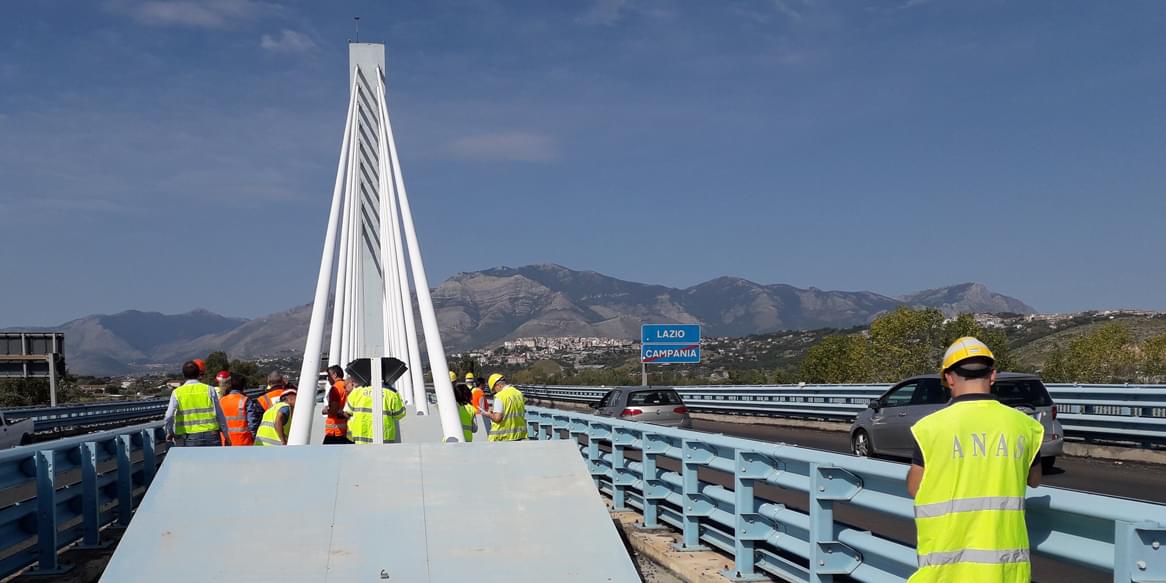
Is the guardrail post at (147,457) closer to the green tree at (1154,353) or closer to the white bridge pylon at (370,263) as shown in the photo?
the white bridge pylon at (370,263)

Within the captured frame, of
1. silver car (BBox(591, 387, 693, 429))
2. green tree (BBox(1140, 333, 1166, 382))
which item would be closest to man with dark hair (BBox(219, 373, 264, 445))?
silver car (BBox(591, 387, 693, 429))

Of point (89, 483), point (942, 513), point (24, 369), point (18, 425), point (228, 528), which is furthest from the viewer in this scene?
point (24, 369)

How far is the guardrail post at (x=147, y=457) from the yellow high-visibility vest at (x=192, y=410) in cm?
178

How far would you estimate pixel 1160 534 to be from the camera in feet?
14.6

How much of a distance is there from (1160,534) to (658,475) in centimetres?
776

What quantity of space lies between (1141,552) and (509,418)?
940cm

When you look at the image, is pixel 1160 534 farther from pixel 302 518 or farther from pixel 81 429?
pixel 81 429

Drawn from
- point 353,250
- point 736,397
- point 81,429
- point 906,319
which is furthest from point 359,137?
point 906,319

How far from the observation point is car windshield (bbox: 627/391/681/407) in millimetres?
25730

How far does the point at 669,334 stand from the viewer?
48312mm

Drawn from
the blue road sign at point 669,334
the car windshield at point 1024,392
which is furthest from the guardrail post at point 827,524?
the blue road sign at point 669,334

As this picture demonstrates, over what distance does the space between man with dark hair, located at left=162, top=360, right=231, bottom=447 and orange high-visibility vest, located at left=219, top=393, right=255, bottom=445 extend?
0.89m

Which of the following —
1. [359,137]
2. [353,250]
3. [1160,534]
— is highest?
[359,137]

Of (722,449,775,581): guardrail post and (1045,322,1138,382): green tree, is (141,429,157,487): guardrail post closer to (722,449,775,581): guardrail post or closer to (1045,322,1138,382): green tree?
(722,449,775,581): guardrail post
